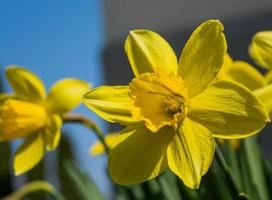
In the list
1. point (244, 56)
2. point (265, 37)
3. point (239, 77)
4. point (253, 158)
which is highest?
point (265, 37)

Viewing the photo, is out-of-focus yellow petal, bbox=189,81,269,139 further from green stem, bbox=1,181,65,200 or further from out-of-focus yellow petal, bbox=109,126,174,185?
green stem, bbox=1,181,65,200

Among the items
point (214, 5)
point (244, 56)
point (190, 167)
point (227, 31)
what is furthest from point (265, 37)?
point (214, 5)

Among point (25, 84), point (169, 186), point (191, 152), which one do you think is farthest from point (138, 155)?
point (25, 84)

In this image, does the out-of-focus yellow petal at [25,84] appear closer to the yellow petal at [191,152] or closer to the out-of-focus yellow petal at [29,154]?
the out-of-focus yellow petal at [29,154]

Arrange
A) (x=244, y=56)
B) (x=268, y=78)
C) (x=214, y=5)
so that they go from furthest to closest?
1. (x=214, y=5)
2. (x=244, y=56)
3. (x=268, y=78)

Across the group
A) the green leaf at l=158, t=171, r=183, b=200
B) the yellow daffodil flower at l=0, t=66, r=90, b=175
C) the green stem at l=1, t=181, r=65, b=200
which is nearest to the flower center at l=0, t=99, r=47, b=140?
the yellow daffodil flower at l=0, t=66, r=90, b=175

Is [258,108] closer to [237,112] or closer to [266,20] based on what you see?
[237,112]
